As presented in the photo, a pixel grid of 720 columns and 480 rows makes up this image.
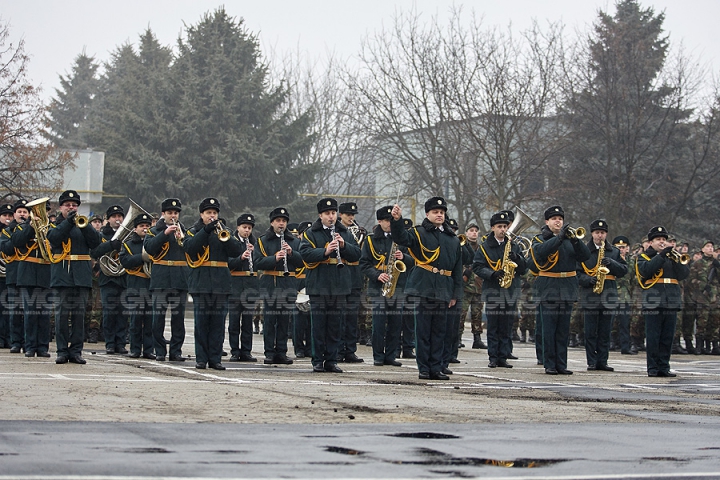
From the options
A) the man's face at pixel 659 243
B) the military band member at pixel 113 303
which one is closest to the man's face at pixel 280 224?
the military band member at pixel 113 303

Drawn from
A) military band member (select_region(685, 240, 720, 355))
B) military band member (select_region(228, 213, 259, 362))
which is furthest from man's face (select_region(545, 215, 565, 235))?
military band member (select_region(685, 240, 720, 355))

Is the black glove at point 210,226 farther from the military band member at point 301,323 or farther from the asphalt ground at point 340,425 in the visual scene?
the military band member at point 301,323

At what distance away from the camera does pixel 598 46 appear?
40.1 metres

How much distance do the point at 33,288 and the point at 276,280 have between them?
3466mm

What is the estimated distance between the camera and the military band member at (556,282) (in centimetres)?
1570


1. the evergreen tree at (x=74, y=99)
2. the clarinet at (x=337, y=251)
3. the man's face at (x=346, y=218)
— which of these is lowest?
the clarinet at (x=337, y=251)

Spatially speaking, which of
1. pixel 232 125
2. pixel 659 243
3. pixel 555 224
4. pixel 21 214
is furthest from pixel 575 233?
pixel 232 125

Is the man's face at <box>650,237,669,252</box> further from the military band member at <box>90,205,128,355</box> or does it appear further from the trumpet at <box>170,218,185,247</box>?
the military band member at <box>90,205,128,355</box>

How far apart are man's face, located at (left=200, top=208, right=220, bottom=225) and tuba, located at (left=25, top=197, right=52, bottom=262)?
2.12 m

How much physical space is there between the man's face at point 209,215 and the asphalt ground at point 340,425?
75.4 inches

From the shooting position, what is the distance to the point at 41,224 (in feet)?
49.7

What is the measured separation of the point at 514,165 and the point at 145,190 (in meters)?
17.5

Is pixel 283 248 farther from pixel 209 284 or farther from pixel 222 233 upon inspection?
pixel 222 233

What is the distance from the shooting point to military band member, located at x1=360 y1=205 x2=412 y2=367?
55.1 feet
